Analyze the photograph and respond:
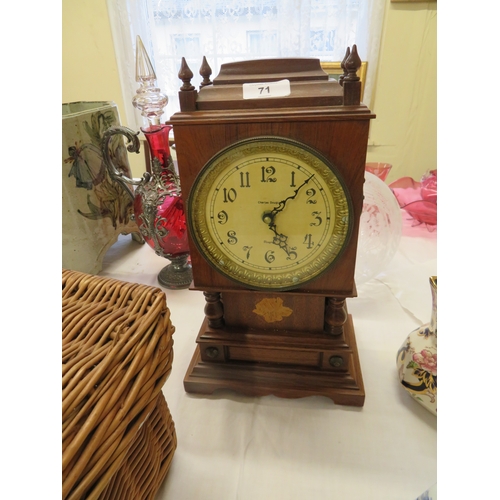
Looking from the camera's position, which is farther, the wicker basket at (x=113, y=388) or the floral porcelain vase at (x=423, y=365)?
the floral porcelain vase at (x=423, y=365)

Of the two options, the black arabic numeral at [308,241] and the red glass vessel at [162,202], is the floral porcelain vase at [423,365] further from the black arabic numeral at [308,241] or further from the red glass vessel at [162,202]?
the red glass vessel at [162,202]

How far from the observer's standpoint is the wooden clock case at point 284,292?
0.51 meters

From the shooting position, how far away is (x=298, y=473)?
0.58 meters

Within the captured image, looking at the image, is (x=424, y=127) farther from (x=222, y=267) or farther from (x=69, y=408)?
→ (x=69, y=408)

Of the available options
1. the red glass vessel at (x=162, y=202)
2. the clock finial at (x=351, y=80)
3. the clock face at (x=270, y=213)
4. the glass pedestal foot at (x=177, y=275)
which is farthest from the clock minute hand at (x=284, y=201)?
the glass pedestal foot at (x=177, y=275)

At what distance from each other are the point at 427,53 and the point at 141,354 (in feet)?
5.35

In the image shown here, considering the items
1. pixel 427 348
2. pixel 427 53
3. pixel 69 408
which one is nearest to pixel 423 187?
pixel 427 53

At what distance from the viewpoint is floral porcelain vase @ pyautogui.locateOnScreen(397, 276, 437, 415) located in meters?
0.63

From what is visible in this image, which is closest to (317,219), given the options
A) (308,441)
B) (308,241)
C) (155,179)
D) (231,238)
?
(308,241)

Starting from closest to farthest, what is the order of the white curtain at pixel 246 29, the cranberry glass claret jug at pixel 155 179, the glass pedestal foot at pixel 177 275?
the cranberry glass claret jug at pixel 155 179 → the glass pedestal foot at pixel 177 275 → the white curtain at pixel 246 29

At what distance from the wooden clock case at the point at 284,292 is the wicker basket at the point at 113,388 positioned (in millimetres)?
165

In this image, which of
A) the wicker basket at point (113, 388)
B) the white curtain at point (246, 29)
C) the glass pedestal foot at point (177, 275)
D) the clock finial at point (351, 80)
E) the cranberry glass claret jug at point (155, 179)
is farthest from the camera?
the white curtain at point (246, 29)

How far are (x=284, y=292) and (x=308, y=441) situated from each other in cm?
26

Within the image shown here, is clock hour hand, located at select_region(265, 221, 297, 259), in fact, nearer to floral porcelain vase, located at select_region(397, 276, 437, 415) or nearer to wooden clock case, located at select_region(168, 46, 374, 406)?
wooden clock case, located at select_region(168, 46, 374, 406)
